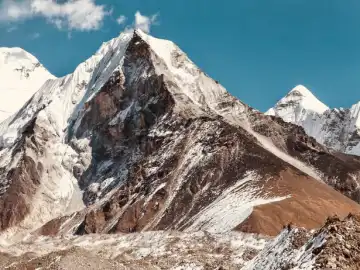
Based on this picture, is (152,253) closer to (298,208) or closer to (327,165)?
(298,208)

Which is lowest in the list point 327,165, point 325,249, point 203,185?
point 325,249

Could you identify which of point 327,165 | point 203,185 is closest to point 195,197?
point 203,185

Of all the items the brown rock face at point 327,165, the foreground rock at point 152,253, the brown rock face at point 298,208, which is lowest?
the foreground rock at point 152,253

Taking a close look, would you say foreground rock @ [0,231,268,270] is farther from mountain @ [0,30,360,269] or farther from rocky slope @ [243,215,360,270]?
rocky slope @ [243,215,360,270]

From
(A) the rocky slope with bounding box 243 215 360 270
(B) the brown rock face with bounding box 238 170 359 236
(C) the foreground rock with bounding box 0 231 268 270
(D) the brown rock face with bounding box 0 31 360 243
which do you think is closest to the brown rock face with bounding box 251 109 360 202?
(D) the brown rock face with bounding box 0 31 360 243

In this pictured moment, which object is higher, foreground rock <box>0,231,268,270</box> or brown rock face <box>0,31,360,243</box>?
brown rock face <box>0,31,360,243</box>

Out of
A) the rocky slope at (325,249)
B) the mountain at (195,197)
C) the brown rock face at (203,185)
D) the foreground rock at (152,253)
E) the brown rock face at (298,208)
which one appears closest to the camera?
the rocky slope at (325,249)

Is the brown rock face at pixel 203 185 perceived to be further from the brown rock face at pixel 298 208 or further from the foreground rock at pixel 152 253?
the foreground rock at pixel 152 253

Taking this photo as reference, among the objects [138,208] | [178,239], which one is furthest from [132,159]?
[178,239]

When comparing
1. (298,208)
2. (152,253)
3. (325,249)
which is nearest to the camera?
(325,249)

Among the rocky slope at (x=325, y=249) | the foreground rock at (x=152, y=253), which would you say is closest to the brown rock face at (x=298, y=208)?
the foreground rock at (x=152, y=253)

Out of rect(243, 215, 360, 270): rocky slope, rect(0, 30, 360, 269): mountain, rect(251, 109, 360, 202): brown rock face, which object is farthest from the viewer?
rect(251, 109, 360, 202): brown rock face
